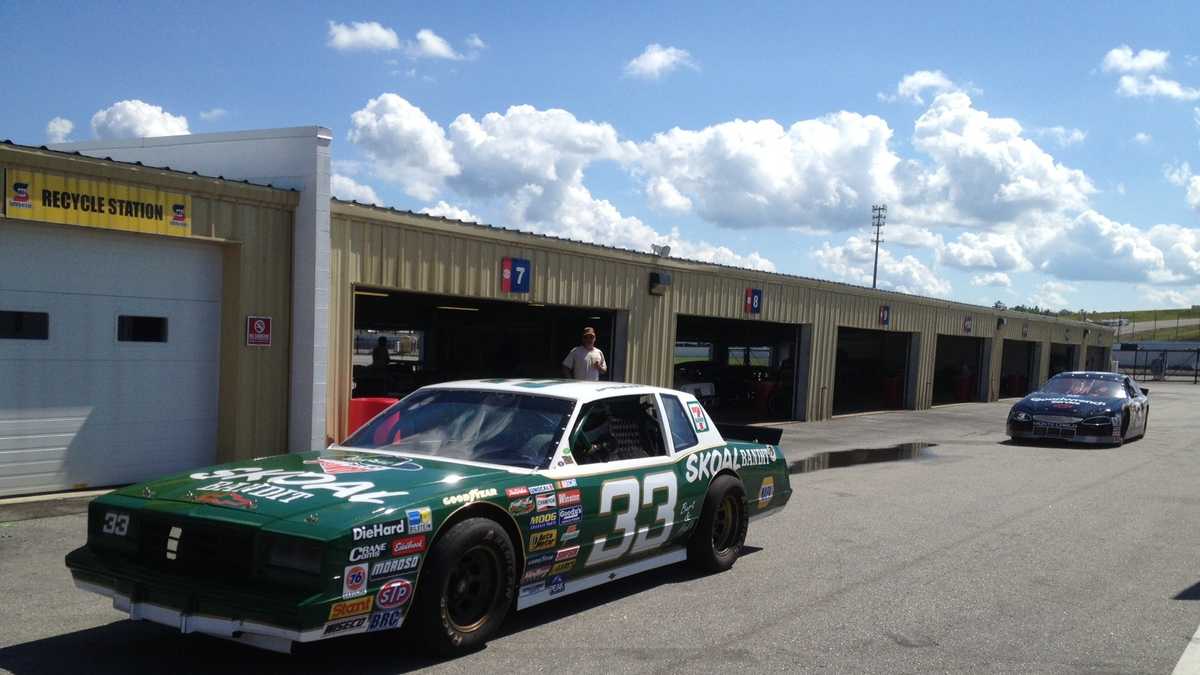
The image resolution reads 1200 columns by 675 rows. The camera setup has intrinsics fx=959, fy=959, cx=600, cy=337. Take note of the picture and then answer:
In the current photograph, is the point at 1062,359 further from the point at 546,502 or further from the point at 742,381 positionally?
the point at 546,502

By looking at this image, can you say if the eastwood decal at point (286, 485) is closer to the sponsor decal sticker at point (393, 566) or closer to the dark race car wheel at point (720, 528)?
the sponsor decal sticker at point (393, 566)

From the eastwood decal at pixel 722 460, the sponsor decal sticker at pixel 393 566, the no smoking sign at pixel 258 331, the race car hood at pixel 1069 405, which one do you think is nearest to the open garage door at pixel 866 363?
the race car hood at pixel 1069 405

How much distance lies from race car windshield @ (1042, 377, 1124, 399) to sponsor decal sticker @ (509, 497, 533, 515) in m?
16.1

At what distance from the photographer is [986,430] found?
21.6 metres

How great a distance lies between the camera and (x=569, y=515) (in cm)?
545

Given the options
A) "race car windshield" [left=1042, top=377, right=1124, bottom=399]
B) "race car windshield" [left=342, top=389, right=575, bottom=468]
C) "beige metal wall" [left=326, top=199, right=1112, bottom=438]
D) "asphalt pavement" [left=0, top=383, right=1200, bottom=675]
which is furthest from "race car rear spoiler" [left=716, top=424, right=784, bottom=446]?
"race car windshield" [left=1042, top=377, right=1124, bottom=399]

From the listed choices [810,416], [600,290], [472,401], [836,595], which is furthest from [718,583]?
[810,416]

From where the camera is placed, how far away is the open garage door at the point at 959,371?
33844 mm

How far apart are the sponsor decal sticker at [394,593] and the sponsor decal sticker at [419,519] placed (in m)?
0.24

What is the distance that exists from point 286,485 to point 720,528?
11.1 feet

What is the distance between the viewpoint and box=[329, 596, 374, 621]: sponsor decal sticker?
13.7ft

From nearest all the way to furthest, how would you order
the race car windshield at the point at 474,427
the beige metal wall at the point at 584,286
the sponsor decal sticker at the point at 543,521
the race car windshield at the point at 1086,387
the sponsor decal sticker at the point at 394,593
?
the sponsor decal sticker at the point at 394,593 → the sponsor decal sticker at the point at 543,521 → the race car windshield at the point at 474,427 → the beige metal wall at the point at 584,286 → the race car windshield at the point at 1086,387

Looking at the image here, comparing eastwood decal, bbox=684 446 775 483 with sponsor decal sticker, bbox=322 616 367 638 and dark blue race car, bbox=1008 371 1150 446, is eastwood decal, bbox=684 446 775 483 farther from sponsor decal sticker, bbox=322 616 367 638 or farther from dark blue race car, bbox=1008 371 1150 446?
dark blue race car, bbox=1008 371 1150 446

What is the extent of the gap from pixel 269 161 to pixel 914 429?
15.6 m
